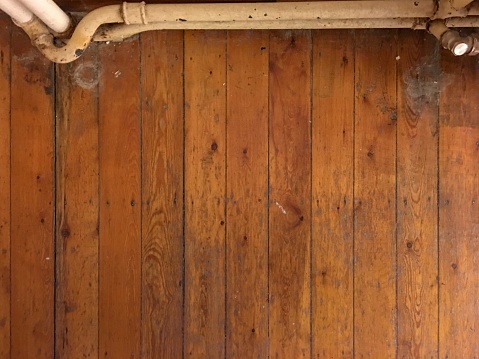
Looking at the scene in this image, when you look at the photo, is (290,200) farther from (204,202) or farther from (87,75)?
(87,75)

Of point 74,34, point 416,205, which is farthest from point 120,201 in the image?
point 416,205

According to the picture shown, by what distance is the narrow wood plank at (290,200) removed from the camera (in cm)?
107

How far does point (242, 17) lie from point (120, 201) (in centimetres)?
59

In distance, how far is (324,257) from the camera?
1.07 m

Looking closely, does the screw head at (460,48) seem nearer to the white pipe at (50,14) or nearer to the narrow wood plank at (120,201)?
the narrow wood plank at (120,201)

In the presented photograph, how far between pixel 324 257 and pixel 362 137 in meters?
0.35

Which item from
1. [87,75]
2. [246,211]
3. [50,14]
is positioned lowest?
[246,211]

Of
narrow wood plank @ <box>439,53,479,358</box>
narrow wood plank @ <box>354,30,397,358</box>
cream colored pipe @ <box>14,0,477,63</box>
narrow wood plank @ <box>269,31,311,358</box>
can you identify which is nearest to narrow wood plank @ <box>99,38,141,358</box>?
cream colored pipe @ <box>14,0,477,63</box>

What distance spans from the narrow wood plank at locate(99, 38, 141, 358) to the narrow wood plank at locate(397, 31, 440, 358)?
2.38 ft

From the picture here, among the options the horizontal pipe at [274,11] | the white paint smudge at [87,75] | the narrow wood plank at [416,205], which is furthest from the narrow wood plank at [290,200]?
the white paint smudge at [87,75]

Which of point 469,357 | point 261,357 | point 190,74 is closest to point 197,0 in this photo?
point 190,74

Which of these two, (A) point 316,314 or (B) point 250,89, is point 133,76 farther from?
(A) point 316,314

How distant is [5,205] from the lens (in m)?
1.09

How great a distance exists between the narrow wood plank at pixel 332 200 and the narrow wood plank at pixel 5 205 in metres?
0.85
